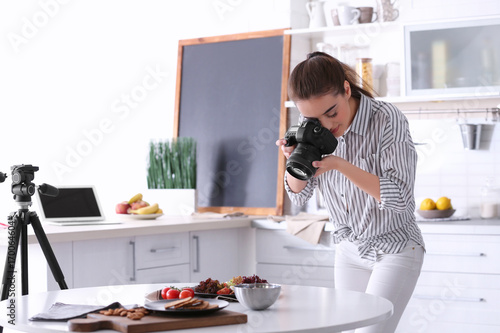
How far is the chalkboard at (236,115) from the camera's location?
14.3 feet

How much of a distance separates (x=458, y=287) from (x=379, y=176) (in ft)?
5.39

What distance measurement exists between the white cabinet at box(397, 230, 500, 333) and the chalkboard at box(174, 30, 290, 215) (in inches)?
40.2

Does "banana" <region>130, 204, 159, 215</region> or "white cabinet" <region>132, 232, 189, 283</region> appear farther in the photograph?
"banana" <region>130, 204, 159, 215</region>

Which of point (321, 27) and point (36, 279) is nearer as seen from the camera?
point (36, 279)

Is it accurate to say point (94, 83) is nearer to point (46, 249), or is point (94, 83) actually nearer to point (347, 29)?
point (347, 29)

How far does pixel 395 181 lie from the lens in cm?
205

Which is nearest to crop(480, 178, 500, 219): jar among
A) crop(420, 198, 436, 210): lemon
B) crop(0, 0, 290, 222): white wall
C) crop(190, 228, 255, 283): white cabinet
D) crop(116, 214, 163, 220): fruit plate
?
crop(420, 198, 436, 210): lemon

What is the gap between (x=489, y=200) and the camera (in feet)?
13.3

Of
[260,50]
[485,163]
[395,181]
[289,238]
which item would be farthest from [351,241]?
[260,50]

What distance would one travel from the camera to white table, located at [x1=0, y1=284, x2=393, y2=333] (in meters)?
1.46

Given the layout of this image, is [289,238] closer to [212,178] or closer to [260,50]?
[212,178]

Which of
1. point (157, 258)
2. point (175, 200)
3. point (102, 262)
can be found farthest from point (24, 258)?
point (175, 200)

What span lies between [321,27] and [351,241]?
7.74 ft

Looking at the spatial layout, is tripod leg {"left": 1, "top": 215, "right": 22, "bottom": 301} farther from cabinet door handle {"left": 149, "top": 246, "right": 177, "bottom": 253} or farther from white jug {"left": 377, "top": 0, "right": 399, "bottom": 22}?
white jug {"left": 377, "top": 0, "right": 399, "bottom": 22}
